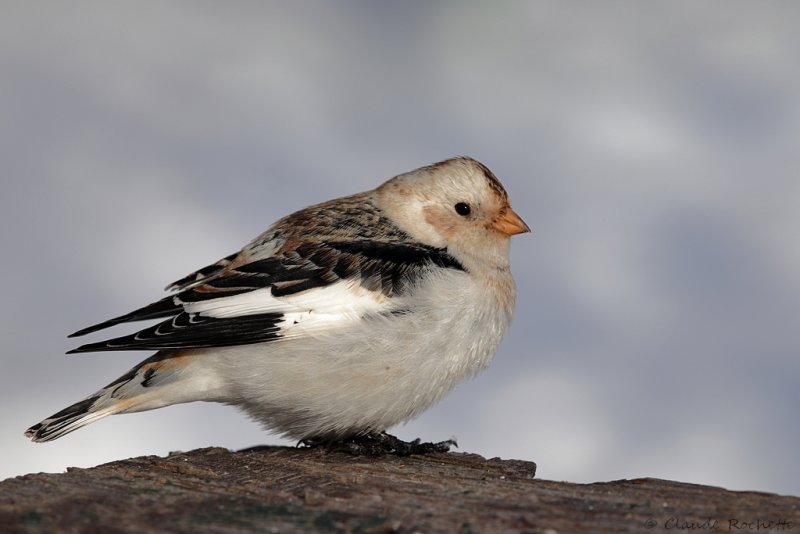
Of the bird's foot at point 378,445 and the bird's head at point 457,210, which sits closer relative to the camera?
the bird's foot at point 378,445

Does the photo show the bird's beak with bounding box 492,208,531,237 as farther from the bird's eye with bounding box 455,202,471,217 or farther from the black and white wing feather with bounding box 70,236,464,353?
the black and white wing feather with bounding box 70,236,464,353

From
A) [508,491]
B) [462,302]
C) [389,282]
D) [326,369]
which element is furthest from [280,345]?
[508,491]

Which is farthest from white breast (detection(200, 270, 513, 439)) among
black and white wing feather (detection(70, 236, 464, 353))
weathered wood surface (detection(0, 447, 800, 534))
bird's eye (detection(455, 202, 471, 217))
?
bird's eye (detection(455, 202, 471, 217))

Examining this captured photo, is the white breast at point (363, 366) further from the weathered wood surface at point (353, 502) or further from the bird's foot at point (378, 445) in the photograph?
the weathered wood surface at point (353, 502)

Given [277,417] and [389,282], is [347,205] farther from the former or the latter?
[277,417]

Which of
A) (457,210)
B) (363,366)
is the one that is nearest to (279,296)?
(363,366)

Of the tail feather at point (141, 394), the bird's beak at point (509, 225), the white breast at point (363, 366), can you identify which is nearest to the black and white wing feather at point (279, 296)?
the white breast at point (363, 366)
